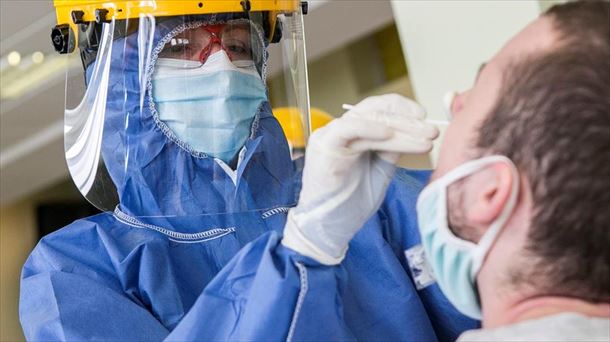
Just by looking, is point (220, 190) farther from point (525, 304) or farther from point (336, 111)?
point (336, 111)

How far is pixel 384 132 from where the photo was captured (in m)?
1.23

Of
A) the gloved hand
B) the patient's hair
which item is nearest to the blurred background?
the gloved hand

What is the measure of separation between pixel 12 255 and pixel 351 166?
15.5 feet

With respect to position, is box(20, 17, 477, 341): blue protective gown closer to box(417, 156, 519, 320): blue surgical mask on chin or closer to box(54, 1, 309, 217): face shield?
box(54, 1, 309, 217): face shield

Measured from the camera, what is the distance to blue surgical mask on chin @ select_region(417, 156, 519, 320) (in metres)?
1.19

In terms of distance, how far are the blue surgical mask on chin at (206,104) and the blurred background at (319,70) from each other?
0.15 m

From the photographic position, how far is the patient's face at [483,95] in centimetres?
118

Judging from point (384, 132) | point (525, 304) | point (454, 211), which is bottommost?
point (525, 304)

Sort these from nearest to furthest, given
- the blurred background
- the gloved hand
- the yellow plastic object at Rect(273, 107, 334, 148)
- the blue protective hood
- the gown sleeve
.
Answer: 1. the gloved hand
2. the gown sleeve
3. the blue protective hood
4. the yellow plastic object at Rect(273, 107, 334, 148)
5. the blurred background

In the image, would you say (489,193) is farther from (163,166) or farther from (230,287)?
(163,166)

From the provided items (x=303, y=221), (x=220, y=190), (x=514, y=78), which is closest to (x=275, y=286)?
(x=303, y=221)

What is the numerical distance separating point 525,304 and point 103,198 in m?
0.98

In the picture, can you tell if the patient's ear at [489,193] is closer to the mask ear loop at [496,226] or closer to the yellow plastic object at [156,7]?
the mask ear loop at [496,226]

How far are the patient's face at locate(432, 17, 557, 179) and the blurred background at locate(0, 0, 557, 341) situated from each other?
84 cm
